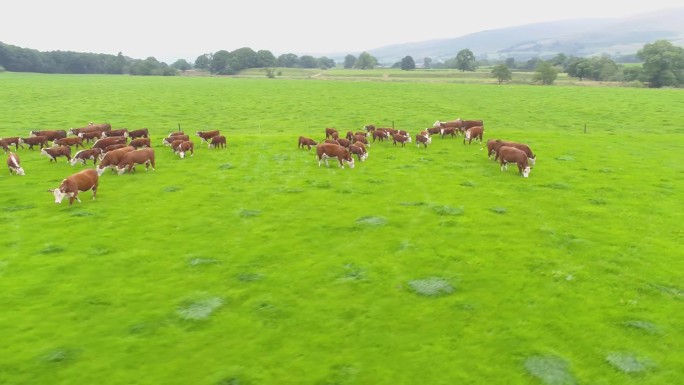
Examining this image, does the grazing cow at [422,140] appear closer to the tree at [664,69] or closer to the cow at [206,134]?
the cow at [206,134]

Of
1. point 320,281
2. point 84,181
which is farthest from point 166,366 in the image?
point 84,181

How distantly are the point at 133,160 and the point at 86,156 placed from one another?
3771 millimetres

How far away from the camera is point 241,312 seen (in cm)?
1009

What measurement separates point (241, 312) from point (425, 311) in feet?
13.2

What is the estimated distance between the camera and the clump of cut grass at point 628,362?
26.9 feet

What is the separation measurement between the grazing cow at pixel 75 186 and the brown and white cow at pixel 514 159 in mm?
18749

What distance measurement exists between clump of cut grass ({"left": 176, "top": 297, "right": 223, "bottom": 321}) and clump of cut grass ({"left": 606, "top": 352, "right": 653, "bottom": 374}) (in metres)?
7.94

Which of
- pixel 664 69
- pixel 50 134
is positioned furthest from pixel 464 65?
pixel 50 134

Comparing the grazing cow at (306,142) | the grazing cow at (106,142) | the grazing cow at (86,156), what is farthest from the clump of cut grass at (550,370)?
the grazing cow at (106,142)

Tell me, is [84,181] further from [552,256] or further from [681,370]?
[681,370]

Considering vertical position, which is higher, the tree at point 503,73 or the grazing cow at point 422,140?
the tree at point 503,73

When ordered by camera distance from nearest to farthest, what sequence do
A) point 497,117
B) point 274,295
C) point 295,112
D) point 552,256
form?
point 274,295, point 552,256, point 497,117, point 295,112

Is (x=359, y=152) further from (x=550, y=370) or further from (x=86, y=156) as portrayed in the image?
(x=550, y=370)

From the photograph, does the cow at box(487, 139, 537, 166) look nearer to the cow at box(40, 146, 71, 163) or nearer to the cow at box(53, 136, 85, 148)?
the cow at box(40, 146, 71, 163)
